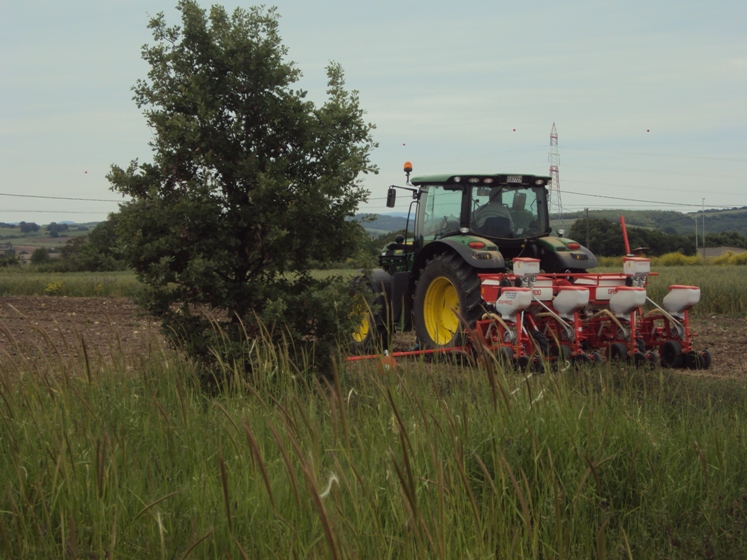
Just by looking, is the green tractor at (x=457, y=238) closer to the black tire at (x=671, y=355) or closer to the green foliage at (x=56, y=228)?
the black tire at (x=671, y=355)

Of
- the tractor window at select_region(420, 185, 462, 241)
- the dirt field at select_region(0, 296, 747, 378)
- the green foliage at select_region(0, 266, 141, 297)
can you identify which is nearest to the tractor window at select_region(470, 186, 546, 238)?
the tractor window at select_region(420, 185, 462, 241)

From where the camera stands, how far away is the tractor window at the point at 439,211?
940cm

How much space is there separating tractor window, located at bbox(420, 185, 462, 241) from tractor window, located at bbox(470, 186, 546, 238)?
222 mm

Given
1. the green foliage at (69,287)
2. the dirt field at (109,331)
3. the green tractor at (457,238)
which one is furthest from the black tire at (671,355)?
the green foliage at (69,287)

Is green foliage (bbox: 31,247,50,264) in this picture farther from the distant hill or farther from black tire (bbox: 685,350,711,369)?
the distant hill

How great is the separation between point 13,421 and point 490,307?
5475 millimetres

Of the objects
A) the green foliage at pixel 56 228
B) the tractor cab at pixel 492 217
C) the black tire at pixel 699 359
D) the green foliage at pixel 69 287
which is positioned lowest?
the black tire at pixel 699 359

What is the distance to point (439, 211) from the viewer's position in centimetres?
961

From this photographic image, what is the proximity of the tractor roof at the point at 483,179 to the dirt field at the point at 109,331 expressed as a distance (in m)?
2.84

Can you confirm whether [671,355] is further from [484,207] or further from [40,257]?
[40,257]

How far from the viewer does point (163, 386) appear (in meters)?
4.73

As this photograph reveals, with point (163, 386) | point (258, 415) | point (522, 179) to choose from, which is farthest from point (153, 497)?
point (522, 179)

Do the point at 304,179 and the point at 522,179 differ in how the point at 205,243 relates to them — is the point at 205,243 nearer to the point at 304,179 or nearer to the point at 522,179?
the point at 304,179

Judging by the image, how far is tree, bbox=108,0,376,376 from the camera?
18.3 ft
